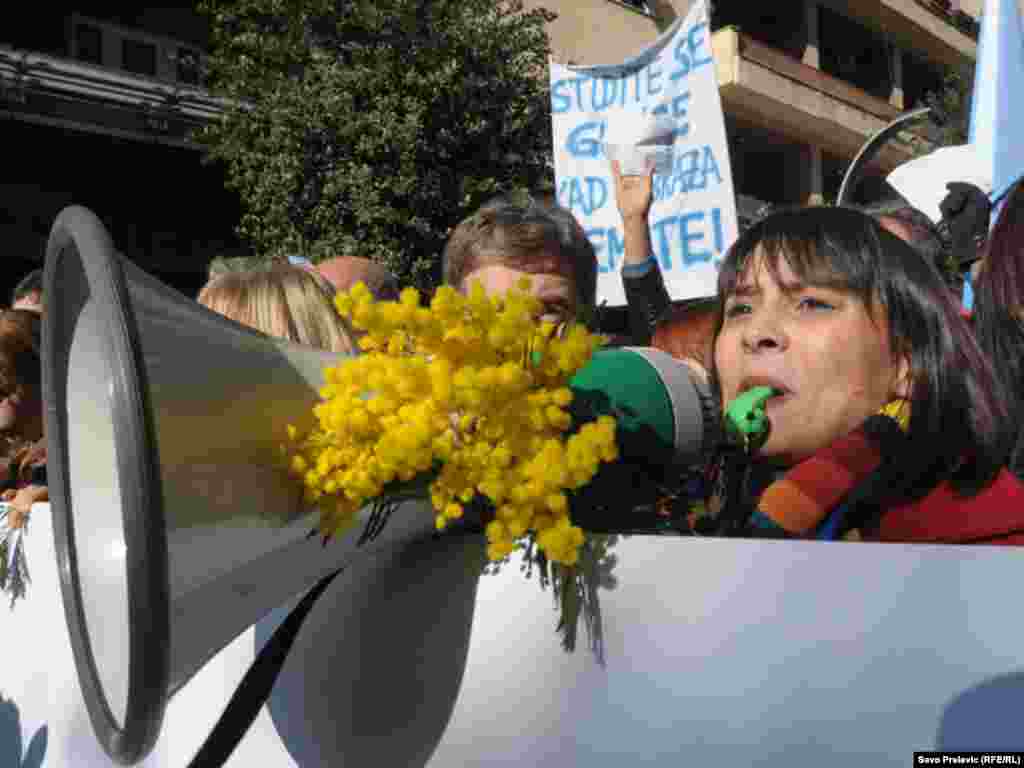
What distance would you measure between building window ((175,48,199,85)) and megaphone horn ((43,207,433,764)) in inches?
426

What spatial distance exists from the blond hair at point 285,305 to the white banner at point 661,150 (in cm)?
155

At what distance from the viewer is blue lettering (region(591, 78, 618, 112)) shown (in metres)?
3.82

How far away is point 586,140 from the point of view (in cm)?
385

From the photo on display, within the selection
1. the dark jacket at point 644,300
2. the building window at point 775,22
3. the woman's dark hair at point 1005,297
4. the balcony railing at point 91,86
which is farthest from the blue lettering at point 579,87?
the building window at point 775,22

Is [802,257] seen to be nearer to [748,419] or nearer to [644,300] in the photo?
[748,419]

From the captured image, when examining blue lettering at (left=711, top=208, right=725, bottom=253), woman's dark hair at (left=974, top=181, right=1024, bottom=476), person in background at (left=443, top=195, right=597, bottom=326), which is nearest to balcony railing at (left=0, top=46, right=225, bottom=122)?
blue lettering at (left=711, top=208, right=725, bottom=253)

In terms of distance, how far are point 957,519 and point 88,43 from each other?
11516 millimetres

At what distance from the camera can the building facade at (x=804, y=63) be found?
566 inches

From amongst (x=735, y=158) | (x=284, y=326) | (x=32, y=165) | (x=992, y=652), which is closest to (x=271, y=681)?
(x=992, y=652)

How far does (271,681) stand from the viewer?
948 mm

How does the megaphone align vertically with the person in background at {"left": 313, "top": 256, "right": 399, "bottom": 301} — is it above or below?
below

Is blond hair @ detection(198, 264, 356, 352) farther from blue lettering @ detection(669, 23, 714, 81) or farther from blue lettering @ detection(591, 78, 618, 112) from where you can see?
blue lettering @ detection(591, 78, 618, 112)

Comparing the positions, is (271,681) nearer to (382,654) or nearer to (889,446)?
(382,654)

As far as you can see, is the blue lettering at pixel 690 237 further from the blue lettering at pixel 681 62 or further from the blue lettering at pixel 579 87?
A: the blue lettering at pixel 579 87
